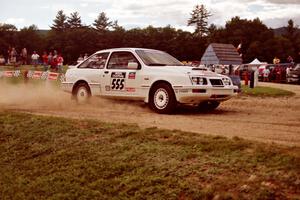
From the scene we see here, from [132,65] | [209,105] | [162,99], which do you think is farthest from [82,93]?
[209,105]

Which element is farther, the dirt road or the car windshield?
the car windshield

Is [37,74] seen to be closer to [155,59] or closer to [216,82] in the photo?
[155,59]

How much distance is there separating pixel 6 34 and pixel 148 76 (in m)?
88.8

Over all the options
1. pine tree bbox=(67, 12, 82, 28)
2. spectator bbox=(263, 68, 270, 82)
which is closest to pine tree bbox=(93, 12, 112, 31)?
pine tree bbox=(67, 12, 82, 28)

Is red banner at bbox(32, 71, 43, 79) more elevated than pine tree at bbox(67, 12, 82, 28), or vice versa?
pine tree at bbox(67, 12, 82, 28)

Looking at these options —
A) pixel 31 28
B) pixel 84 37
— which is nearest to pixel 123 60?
pixel 84 37

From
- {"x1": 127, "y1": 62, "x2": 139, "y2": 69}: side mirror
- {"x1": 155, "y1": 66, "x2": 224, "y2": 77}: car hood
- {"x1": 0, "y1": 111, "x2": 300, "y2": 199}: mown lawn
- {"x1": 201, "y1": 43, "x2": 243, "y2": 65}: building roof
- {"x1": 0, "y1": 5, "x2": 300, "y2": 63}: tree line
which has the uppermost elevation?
{"x1": 0, "y1": 5, "x2": 300, "y2": 63}: tree line

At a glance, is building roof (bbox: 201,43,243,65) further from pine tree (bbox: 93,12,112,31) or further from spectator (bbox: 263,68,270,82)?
pine tree (bbox: 93,12,112,31)

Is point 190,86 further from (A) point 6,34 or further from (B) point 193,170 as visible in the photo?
(A) point 6,34

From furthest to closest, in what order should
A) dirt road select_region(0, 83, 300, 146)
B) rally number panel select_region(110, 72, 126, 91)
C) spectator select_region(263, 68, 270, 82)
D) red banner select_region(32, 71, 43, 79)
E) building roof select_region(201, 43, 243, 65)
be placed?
spectator select_region(263, 68, 270, 82) → building roof select_region(201, 43, 243, 65) → red banner select_region(32, 71, 43, 79) → rally number panel select_region(110, 72, 126, 91) → dirt road select_region(0, 83, 300, 146)

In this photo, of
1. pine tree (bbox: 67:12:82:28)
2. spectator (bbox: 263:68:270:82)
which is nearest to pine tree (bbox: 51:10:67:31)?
pine tree (bbox: 67:12:82:28)

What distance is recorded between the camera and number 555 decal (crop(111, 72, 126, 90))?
10.8m

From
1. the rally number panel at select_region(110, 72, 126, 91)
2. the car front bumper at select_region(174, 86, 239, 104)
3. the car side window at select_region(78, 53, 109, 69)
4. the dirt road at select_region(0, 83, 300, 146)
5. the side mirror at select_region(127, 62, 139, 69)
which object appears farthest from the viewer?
the car side window at select_region(78, 53, 109, 69)

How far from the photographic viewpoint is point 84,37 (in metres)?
92.8
